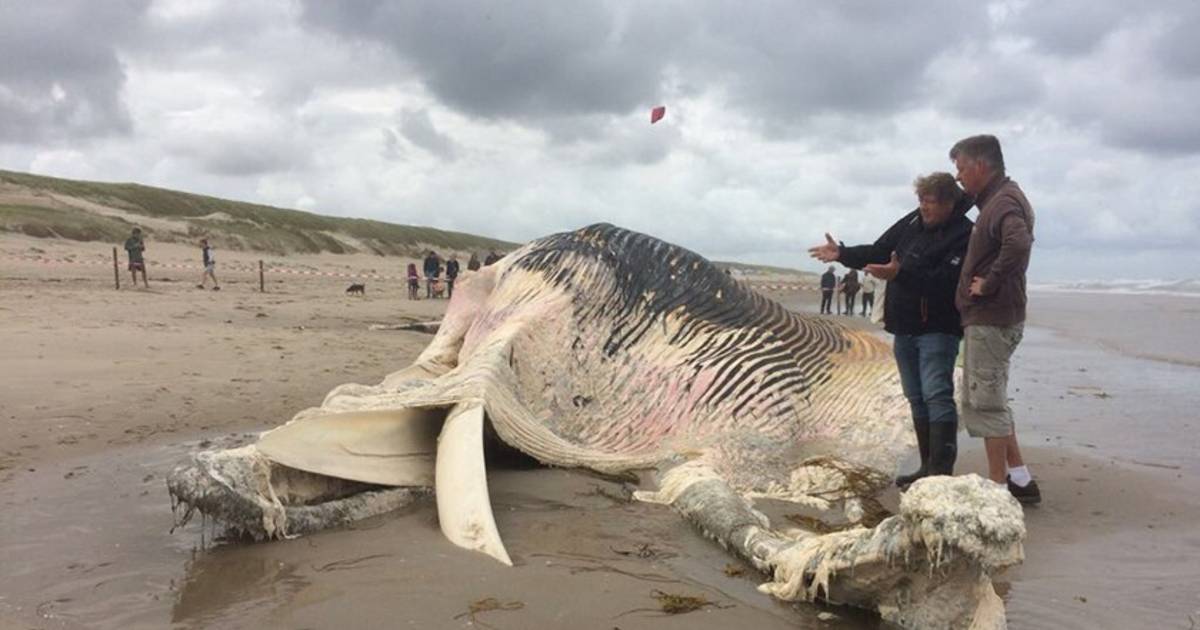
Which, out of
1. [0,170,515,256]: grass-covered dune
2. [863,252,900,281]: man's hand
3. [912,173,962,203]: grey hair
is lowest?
[863,252,900,281]: man's hand

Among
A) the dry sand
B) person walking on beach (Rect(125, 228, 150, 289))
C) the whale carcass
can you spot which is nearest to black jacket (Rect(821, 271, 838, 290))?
the dry sand

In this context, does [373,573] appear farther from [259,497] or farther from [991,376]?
[991,376]

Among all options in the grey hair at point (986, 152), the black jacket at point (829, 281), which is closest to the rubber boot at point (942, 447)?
the grey hair at point (986, 152)

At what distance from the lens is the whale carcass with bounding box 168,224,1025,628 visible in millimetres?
2902

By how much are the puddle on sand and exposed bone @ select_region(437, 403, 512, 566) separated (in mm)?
71

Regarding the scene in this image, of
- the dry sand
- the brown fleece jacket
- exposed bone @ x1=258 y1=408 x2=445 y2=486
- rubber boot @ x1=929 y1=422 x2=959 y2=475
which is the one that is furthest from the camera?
rubber boot @ x1=929 y1=422 x2=959 y2=475

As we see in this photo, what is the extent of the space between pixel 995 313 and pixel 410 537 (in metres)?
3.32

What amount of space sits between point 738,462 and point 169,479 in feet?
9.80

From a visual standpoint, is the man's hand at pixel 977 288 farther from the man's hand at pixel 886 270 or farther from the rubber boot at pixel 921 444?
the rubber boot at pixel 921 444

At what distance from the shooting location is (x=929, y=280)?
515 cm

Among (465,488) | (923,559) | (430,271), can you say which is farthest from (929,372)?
(430,271)

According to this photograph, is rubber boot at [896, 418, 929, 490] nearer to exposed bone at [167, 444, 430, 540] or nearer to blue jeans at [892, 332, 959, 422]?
blue jeans at [892, 332, 959, 422]

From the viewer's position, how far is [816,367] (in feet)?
19.6

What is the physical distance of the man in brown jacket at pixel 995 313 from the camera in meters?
4.69
